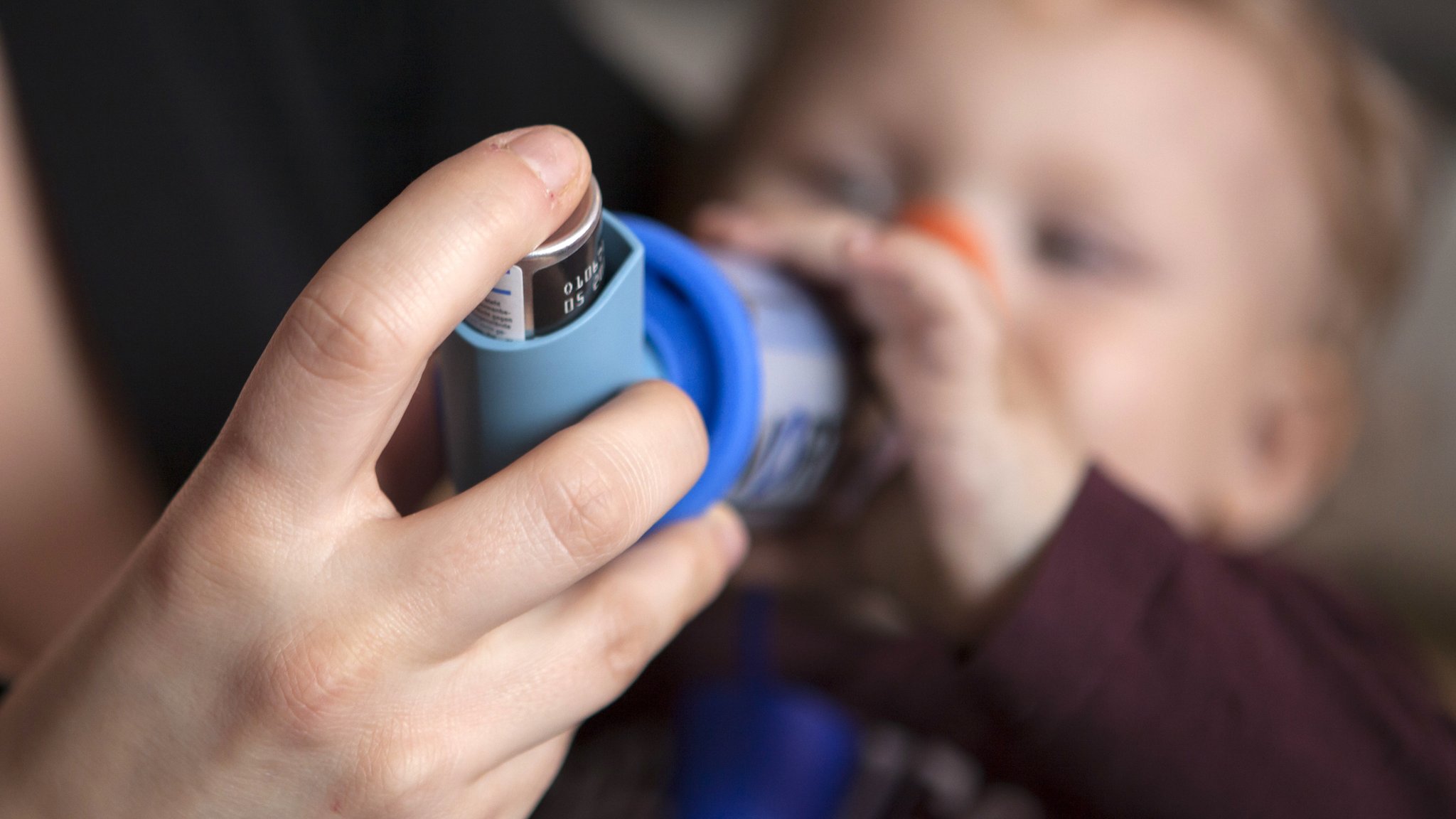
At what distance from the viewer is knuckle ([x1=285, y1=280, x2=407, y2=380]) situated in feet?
0.90

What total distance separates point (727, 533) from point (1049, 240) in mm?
432

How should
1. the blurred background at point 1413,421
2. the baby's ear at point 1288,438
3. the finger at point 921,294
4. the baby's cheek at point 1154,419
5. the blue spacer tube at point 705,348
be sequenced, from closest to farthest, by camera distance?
the blue spacer tube at point 705,348 < the finger at point 921,294 < the baby's cheek at point 1154,419 < the baby's ear at point 1288,438 < the blurred background at point 1413,421

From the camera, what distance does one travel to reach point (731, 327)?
16.3 inches

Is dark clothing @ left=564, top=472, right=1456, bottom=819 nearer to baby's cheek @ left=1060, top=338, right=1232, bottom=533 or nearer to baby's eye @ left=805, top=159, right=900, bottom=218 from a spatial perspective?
baby's cheek @ left=1060, top=338, right=1232, bottom=533

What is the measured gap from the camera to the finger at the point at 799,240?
57 centimetres

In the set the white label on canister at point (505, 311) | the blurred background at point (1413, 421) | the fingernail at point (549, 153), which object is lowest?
the blurred background at point (1413, 421)

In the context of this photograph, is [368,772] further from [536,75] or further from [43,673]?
[536,75]

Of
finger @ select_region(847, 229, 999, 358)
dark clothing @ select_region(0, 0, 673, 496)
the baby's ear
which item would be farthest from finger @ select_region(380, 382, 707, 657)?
the baby's ear

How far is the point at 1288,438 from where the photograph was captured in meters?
0.95

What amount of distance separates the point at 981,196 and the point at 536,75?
1.24 ft

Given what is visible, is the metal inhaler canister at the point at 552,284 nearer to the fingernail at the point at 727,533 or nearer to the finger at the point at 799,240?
the fingernail at the point at 727,533

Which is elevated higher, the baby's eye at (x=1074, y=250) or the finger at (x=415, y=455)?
the baby's eye at (x=1074, y=250)

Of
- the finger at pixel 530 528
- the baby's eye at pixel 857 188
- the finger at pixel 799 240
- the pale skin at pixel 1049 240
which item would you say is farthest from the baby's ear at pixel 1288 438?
the finger at pixel 530 528

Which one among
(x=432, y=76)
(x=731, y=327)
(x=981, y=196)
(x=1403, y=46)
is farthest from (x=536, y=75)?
(x=1403, y=46)
